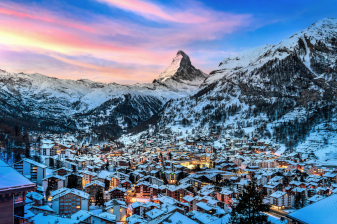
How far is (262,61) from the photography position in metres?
144

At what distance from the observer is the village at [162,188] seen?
1844 centimetres

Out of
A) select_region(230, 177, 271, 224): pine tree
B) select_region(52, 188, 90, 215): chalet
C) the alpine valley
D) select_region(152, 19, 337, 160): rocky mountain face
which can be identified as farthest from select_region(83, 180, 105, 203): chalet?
the alpine valley

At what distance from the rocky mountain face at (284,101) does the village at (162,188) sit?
1014 centimetres

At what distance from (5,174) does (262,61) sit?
152 m

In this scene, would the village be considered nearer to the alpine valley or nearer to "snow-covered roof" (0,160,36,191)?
"snow-covered roof" (0,160,36,191)

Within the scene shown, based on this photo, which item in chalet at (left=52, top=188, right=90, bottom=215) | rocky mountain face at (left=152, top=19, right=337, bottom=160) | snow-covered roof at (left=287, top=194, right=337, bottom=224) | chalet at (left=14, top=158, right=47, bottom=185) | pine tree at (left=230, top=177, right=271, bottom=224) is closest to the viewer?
snow-covered roof at (left=287, top=194, right=337, bottom=224)

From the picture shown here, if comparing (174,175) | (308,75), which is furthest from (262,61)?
(174,175)

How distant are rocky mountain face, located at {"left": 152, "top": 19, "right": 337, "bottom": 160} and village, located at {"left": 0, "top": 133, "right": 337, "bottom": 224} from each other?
1014 centimetres

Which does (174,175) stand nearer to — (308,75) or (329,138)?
(329,138)

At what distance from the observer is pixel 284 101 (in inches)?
4075

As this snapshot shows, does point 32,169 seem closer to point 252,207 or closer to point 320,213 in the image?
point 252,207

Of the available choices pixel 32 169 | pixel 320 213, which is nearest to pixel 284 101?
pixel 32 169

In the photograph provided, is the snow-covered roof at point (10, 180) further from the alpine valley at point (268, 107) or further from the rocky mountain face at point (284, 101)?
the rocky mountain face at point (284, 101)

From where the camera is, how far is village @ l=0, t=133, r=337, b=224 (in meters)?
18.4
